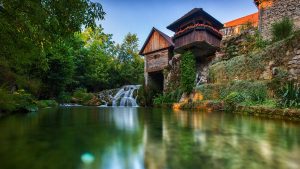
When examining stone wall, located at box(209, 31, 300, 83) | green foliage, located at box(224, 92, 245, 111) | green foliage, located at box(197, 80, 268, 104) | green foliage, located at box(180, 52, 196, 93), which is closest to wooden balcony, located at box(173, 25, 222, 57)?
green foliage, located at box(180, 52, 196, 93)

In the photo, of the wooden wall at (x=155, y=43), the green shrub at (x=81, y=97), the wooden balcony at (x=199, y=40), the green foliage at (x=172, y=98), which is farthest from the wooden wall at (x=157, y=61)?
the green shrub at (x=81, y=97)

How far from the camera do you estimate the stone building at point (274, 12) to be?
19000 millimetres

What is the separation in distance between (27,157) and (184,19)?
883 inches

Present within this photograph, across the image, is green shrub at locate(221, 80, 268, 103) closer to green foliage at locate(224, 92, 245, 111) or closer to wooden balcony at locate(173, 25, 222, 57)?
green foliage at locate(224, 92, 245, 111)

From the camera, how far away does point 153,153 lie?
3.06 metres

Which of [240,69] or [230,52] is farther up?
[230,52]

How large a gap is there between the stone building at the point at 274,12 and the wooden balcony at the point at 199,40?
162 inches

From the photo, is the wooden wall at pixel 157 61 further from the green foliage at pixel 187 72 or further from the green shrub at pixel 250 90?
the green shrub at pixel 250 90

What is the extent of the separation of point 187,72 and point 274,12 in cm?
962

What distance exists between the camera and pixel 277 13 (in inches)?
804

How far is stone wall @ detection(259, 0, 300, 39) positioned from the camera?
18953 mm

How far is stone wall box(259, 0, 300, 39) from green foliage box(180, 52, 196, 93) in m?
7.20

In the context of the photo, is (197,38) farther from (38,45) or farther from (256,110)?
(38,45)

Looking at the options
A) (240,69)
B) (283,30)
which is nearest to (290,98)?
(240,69)
